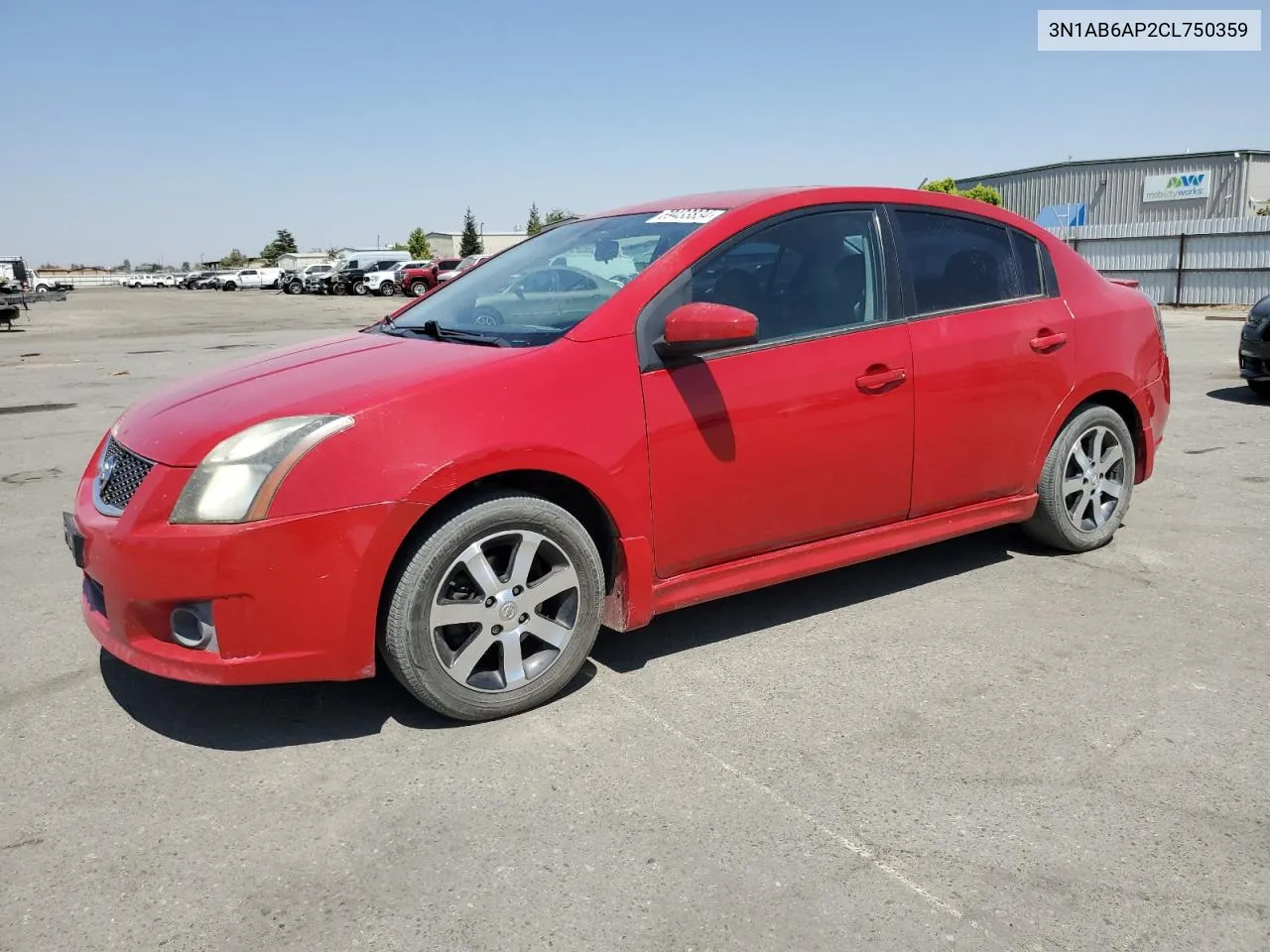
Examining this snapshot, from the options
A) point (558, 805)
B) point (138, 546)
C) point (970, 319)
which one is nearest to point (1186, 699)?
point (970, 319)

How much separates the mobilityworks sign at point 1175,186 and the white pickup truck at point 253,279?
49572 mm

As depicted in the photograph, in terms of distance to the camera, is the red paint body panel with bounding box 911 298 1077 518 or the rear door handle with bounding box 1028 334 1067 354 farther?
the rear door handle with bounding box 1028 334 1067 354

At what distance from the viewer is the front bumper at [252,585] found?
2.98 meters

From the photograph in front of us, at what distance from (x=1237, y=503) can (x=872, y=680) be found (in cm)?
353

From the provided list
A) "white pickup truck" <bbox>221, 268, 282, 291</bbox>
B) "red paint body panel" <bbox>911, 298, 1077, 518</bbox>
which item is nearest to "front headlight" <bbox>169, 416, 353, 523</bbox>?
"red paint body panel" <bbox>911, 298, 1077, 518</bbox>

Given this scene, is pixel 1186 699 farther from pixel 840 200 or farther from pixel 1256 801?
pixel 840 200

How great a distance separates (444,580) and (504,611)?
0.24m

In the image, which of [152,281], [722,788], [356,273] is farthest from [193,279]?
[722,788]

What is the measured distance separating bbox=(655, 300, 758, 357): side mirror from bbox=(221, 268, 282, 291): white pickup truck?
68042 mm

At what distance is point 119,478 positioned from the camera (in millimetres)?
3297

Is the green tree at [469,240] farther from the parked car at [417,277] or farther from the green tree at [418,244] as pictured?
the parked car at [417,277]

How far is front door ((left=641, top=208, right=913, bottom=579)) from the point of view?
11.8ft

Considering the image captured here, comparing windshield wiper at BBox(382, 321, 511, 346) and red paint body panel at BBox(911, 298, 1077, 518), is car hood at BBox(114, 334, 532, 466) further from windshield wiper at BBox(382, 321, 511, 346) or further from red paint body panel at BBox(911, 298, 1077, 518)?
red paint body panel at BBox(911, 298, 1077, 518)

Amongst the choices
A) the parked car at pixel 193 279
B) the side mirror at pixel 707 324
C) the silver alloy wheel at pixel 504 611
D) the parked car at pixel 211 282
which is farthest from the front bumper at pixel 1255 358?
the parked car at pixel 193 279
